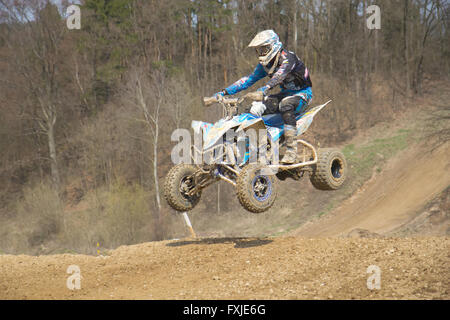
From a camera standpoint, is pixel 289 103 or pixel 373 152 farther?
pixel 373 152

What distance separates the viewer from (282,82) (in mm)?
8555

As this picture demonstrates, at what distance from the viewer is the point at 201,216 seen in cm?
2800

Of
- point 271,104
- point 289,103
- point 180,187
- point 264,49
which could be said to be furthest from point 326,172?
point 180,187

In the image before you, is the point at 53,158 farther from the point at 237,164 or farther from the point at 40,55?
the point at 237,164

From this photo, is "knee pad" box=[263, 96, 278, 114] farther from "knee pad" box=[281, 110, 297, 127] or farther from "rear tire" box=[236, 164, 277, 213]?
"rear tire" box=[236, 164, 277, 213]

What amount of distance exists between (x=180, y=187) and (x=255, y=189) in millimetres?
1489

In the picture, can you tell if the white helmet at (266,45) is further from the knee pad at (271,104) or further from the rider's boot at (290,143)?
the rider's boot at (290,143)

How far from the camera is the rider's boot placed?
8.59 meters

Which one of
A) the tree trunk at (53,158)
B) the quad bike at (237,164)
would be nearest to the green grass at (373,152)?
the quad bike at (237,164)

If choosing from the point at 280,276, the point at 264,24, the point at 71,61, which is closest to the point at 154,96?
the point at 264,24

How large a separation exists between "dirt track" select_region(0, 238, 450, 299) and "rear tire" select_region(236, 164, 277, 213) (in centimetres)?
95

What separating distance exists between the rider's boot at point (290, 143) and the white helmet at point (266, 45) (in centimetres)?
128

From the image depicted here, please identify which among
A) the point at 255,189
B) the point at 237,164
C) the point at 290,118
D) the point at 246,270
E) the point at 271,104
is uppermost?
the point at 271,104

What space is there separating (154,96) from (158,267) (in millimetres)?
21293
